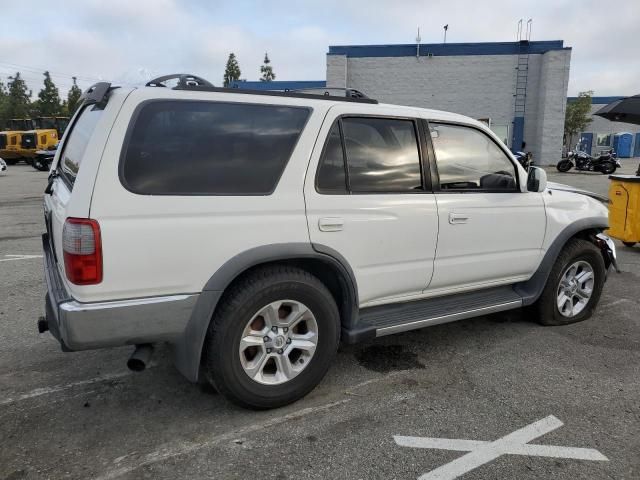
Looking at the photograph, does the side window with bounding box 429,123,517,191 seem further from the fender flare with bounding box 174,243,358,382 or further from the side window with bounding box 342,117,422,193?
the fender flare with bounding box 174,243,358,382

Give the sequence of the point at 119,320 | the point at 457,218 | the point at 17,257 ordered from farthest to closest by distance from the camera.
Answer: the point at 17,257 < the point at 457,218 < the point at 119,320

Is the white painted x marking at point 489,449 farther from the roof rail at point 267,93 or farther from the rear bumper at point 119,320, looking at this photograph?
the roof rail at point 267,93

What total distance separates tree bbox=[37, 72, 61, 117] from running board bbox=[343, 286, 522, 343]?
73.8 m

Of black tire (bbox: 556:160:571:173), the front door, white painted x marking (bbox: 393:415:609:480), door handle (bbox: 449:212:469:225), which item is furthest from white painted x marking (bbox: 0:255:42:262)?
black tire (bbox: 556:160:571:173)

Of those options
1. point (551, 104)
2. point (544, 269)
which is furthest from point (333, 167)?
point (551, 104)

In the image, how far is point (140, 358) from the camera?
8.73 feet

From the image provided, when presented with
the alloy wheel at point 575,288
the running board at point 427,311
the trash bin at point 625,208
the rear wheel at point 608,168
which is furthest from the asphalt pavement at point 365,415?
the rear wheel at point 608,168

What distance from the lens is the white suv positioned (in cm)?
249

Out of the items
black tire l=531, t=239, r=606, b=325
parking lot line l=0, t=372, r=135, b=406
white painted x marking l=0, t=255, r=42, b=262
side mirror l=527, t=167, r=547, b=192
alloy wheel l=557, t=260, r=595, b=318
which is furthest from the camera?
white painted x marking l=0, t=255, r=42, b=262

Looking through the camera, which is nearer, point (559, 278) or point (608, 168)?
point (559, 278)

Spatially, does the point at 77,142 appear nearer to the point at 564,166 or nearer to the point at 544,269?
the point at 544,269

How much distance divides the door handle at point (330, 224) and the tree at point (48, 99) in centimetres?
7386

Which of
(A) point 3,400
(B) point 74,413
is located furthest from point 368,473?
(A) point 3,400

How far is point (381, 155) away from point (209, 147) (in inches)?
47.0
